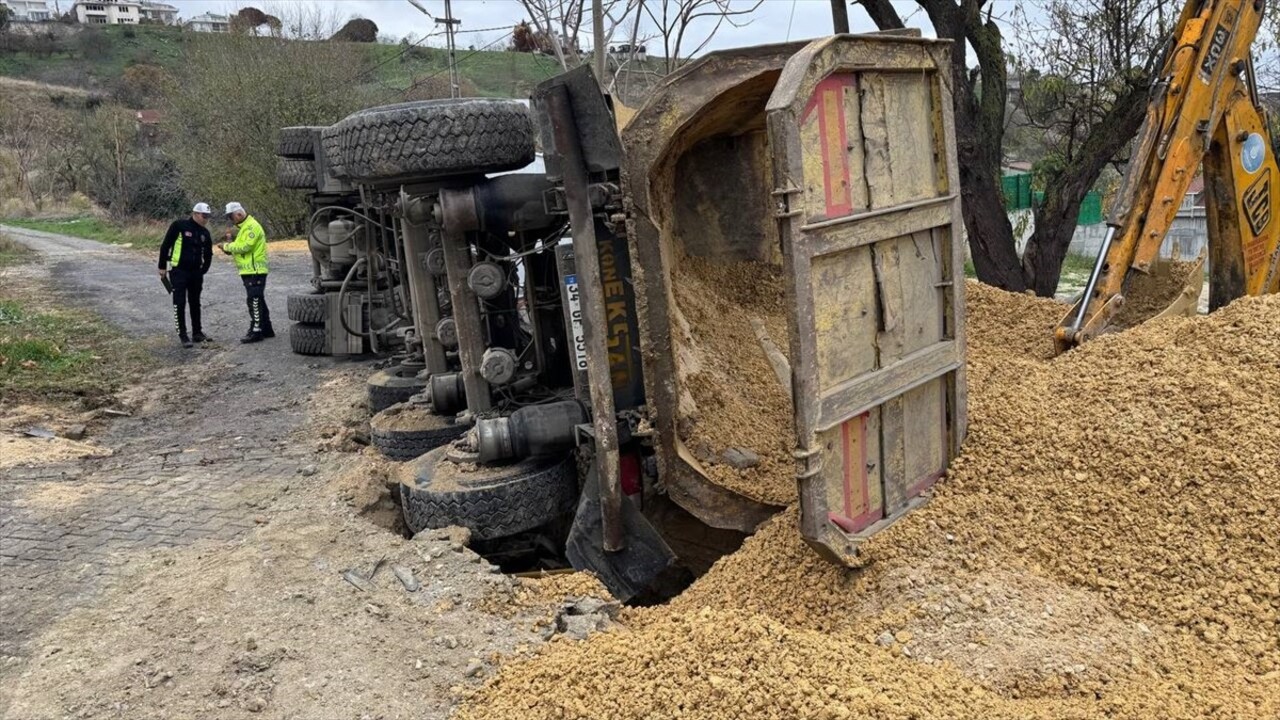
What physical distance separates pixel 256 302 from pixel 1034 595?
9.77 m

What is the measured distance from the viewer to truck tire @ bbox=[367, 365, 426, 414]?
6629 millimetres

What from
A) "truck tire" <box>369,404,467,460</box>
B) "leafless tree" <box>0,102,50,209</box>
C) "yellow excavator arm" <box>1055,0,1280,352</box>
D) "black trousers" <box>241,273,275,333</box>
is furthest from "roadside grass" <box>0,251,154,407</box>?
"leafless tree" <box>0,102,50,209</box>

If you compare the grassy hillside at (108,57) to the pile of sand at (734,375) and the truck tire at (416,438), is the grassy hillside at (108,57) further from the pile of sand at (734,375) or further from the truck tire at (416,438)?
the pile of sand at (734,375)

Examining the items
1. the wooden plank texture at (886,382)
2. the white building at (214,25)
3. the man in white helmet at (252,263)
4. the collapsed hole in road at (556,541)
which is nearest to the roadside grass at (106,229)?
the white building at (214,25)

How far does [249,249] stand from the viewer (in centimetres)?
1092

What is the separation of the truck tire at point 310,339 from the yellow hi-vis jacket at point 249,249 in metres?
1.24

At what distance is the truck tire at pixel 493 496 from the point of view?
4277mm

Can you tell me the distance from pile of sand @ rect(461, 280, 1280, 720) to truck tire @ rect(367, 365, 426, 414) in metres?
3.51

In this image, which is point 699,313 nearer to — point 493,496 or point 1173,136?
point 493,496

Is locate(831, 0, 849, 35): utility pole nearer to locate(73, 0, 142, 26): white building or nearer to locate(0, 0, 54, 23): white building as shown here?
locate(0, 0, 54, 23): white building

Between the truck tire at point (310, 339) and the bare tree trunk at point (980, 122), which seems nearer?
the bare tree trunk at point (980, 122)

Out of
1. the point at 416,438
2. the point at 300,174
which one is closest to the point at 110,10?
the point at 300,174

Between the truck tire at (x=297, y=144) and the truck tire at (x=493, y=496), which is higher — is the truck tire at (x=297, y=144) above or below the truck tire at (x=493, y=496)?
above

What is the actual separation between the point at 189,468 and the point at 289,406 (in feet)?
5.68
